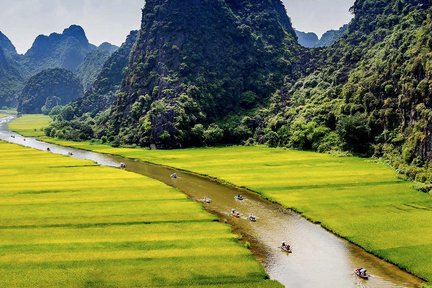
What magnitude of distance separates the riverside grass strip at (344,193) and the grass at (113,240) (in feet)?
42.6

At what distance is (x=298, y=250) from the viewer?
43500mm

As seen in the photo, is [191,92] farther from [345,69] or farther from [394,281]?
[394,281]

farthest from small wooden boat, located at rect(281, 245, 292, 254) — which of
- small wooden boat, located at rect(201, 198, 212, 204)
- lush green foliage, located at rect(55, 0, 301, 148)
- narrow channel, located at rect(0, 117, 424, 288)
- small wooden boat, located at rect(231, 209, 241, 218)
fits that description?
lush green foliage, located at rect(55, 0, 301, 148)

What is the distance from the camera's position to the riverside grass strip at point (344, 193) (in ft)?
143

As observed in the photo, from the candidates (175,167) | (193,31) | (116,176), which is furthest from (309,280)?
(193,31)

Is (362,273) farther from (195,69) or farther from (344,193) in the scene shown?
(195,69)

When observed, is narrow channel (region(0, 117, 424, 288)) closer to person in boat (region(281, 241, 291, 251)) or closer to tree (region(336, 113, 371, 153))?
person in boat (region(281, 241, 291, 251))

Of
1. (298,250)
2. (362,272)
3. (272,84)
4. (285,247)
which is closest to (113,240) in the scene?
(285,247)

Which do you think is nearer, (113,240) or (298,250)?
(113,240)

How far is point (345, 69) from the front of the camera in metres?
133

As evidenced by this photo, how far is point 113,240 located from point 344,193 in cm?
3487

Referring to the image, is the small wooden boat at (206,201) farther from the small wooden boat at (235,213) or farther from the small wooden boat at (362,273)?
the small wooden boat at (362,273)

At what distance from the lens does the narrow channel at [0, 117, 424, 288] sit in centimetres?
3656

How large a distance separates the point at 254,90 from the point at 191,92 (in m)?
25.6
